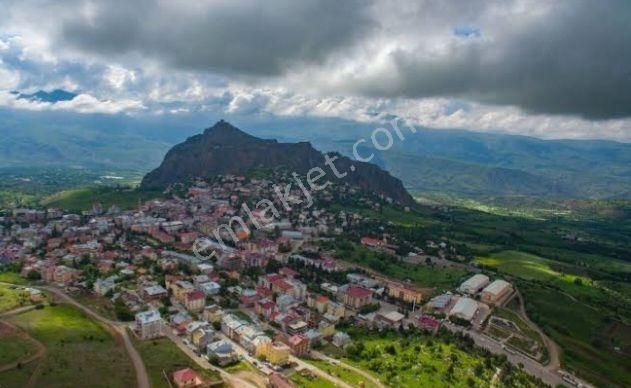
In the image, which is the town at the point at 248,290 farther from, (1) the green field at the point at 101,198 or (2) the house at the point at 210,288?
(1) the green field at the point at 101,198

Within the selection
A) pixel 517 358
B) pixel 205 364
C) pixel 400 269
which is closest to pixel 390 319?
pixel 517 358

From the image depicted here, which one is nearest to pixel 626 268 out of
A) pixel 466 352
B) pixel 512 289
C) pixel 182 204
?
pixel 512 289

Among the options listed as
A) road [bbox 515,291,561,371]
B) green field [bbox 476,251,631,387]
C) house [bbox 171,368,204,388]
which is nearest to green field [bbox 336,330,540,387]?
road [bbox 515,291,561,371]

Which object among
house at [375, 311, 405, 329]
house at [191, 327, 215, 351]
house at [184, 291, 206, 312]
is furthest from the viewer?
house at [375, 311, 405, 329]

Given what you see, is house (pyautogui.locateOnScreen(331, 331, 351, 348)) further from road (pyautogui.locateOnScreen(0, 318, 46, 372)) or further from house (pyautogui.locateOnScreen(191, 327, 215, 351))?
road (pyautogui.locateOnScreen(0, 318, 46, 372))

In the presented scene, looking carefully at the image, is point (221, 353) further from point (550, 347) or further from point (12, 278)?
point (550, 347)

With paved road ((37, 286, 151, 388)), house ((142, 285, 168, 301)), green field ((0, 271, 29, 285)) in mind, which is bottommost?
paved road ((37, 286, 151, 388))
